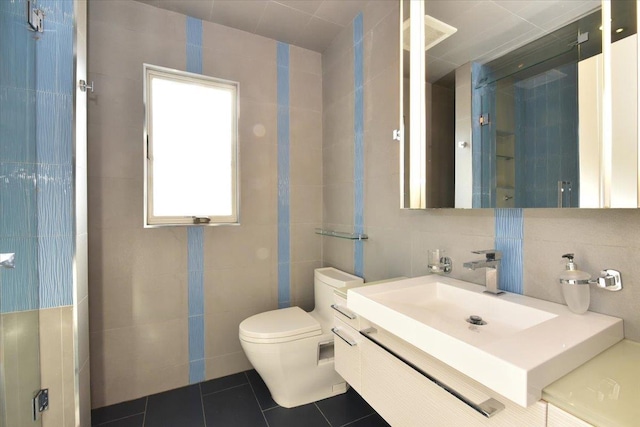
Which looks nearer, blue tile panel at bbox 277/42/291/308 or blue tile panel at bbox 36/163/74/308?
blue tile panel at bbox 36/163/74/308

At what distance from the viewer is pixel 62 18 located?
1.36m

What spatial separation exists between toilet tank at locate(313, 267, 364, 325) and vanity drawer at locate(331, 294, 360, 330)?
1.42 feet

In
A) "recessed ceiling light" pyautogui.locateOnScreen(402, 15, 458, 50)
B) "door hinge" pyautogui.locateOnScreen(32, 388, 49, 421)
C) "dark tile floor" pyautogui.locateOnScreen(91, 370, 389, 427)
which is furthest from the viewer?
"dark tile floor" pyautogui.locateOnScreen(91, 370, 389, 427)

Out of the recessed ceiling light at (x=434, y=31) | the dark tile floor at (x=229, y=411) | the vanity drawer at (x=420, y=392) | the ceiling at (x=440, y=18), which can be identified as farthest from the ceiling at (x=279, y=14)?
the dark tile floor at (x=229, y=411)

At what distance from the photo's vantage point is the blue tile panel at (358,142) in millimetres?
1918

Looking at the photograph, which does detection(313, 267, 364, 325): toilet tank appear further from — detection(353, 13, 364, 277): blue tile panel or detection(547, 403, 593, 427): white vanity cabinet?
detection(547, 403, 593, 427): white vanity cabinet

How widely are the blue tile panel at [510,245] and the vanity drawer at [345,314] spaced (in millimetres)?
598

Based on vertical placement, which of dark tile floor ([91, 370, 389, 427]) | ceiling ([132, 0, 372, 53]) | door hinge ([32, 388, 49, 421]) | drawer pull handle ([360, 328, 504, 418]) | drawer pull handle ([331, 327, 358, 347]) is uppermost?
ceiling ([132, 0, 372, 53])

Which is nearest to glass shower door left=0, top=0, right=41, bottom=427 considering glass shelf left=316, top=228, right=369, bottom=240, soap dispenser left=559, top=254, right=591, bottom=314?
glass shelf left=316, top=228, right=369, bottom=240

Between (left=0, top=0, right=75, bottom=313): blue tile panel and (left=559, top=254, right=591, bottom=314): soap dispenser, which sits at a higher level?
(left=0, top=0, right=75, bottom=313): blue tile panel

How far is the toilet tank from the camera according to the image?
6.13 ft

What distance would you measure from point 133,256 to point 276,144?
123cm

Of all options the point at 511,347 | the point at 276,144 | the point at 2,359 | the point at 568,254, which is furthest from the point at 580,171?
the point at 2,359

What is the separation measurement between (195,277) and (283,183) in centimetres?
92
